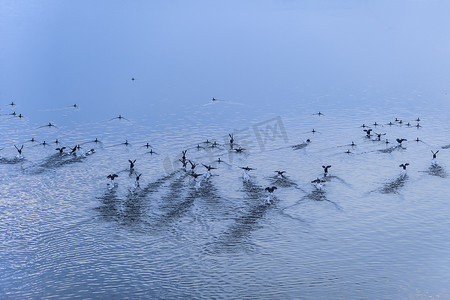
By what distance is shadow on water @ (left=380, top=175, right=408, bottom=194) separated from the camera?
72188 mm

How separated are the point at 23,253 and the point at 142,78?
87.6 metres

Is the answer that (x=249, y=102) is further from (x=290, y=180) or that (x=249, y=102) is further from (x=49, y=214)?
(x=49, y=214)

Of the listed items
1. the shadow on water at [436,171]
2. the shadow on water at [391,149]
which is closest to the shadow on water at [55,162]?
the shadow on water at [391,149]

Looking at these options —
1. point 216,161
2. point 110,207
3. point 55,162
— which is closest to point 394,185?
point 216,161

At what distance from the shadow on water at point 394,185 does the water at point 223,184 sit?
28 cm

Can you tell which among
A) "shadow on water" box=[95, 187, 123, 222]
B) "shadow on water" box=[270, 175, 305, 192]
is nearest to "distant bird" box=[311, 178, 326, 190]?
"shadow on water" box=[270, 175, 305, 192]

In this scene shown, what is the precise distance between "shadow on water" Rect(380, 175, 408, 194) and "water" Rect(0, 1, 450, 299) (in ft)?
0.92

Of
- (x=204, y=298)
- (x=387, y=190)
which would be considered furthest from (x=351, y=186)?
(x=204, y=298)

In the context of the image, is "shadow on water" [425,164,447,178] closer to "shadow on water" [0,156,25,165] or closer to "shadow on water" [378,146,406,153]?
"shadow on water" [378,146,406,153]

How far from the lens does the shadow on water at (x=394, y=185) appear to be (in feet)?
237

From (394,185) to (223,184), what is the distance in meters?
24.4

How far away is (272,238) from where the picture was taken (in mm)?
58781

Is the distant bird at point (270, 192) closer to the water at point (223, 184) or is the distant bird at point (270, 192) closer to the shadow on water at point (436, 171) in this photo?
the water at point (223, 184)

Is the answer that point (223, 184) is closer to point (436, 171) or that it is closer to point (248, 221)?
point (248, 221)
